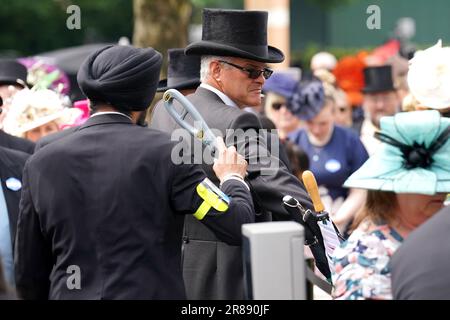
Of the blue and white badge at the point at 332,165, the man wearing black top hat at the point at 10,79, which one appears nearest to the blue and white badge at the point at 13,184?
the man wearing black top hat at the point at 10,79

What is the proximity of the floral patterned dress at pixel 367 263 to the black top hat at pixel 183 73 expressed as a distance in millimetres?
2867

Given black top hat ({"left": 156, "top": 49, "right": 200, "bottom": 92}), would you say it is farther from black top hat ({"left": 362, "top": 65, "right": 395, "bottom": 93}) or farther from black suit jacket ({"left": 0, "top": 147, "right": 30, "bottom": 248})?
black top hat ({"left": 362, "top": 65, "right": 395, "bottom": 93})

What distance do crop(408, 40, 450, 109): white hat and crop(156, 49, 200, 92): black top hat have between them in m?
1.21

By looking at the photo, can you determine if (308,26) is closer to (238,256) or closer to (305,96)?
(305,96)

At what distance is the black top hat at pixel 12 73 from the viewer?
29.2 ft

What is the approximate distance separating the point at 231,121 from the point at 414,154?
1.49 metres

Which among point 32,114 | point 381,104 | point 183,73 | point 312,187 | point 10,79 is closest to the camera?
point 312,187

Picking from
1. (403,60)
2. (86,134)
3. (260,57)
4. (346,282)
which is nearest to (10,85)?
(260,57)

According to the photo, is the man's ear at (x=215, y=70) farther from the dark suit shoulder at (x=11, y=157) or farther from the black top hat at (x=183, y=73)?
the dark suit shoulder at (x=11, y=157)

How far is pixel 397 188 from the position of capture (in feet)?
13.4

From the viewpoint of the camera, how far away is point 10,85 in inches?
351

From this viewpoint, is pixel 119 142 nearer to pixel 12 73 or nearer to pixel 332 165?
pixel 12 73

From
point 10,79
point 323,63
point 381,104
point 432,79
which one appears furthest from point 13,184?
point 323,63
